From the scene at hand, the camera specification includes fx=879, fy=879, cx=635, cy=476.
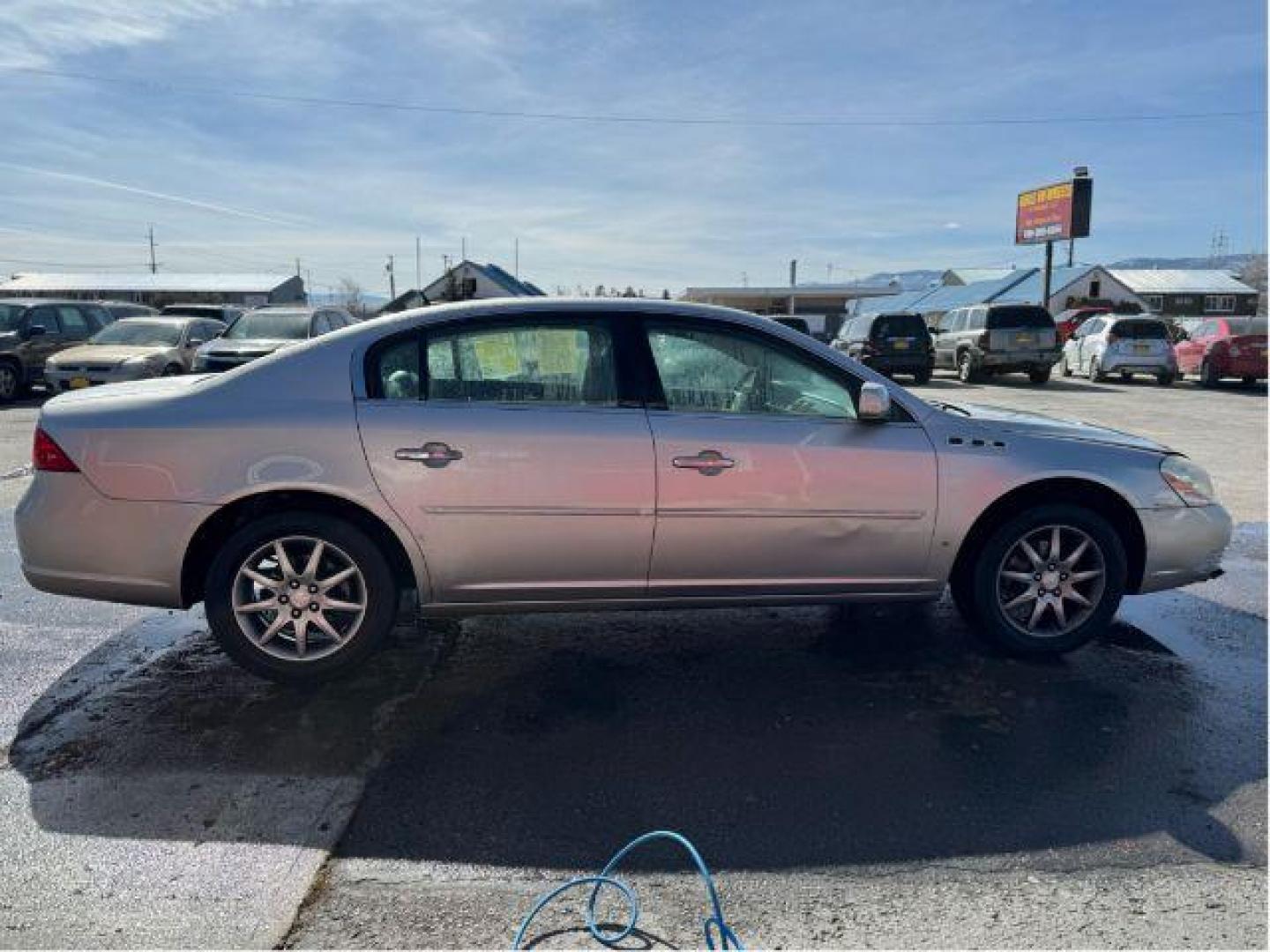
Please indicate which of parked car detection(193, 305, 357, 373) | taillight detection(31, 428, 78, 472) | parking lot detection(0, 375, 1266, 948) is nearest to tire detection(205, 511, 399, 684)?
parking lot detection(0, 375, 1266, 948)

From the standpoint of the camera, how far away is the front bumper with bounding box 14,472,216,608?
3496mm

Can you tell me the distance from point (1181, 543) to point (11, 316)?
18.0m

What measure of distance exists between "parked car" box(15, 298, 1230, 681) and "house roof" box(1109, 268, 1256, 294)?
213ft

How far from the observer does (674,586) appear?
3795mm

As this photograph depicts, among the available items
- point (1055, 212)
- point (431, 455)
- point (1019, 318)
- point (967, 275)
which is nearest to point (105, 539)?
point (431, 455)

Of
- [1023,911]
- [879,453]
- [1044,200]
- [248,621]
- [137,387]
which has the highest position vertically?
[1044,200]

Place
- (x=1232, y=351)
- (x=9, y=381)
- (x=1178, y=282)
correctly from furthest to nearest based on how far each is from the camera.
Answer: (x=1178, y=282)
(x=1232, y=351)
(x=9, y=381)

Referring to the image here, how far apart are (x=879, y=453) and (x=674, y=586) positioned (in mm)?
1061

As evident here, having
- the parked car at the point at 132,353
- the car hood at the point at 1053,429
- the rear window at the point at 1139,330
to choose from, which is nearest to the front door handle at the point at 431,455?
the car hood at the point at 1053,429

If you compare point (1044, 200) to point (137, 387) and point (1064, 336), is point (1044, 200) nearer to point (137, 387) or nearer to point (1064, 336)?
point (1064, 336)

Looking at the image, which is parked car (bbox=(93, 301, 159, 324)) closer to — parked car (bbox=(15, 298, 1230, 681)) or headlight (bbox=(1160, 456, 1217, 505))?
parked car (bbox=(15, 298, 1230, 681))

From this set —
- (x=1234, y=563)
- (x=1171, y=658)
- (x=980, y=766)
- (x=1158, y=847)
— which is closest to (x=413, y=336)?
(x=980, y=766)

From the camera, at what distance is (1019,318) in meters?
20.7

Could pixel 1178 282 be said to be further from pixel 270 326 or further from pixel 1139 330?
pixel 270 326
